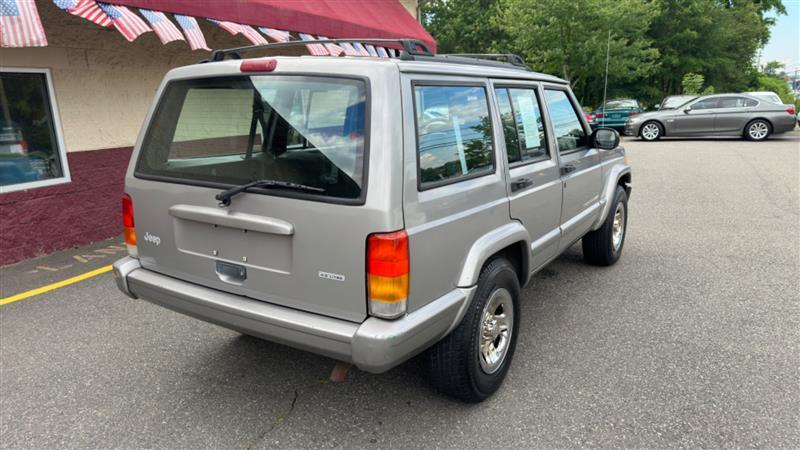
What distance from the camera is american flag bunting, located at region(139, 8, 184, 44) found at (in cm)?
577

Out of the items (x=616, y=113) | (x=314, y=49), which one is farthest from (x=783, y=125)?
(x=314, y=49)

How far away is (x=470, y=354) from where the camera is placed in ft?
9.10

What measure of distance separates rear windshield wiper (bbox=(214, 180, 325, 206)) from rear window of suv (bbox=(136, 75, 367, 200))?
29mm

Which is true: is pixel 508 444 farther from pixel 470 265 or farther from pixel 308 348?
pixel 308 348

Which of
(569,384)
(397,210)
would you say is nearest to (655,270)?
(569,384)

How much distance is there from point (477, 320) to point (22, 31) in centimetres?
459

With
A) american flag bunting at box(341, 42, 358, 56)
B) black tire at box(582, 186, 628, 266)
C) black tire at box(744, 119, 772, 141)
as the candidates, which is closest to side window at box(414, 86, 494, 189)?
black tire at box(582, 186, 628, 266)

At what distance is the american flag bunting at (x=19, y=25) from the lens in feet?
14.6

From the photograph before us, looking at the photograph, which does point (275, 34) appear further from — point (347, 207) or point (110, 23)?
point (347, 207)

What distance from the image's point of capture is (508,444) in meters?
2.66

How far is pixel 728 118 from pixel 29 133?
18.0m

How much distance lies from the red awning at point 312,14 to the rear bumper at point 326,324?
165 inches

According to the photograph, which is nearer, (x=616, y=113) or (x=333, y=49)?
(x=333, y=49)

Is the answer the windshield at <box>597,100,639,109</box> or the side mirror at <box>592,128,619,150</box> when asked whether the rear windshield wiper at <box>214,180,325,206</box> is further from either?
the windshield at <box>597,100,639,109</box>
